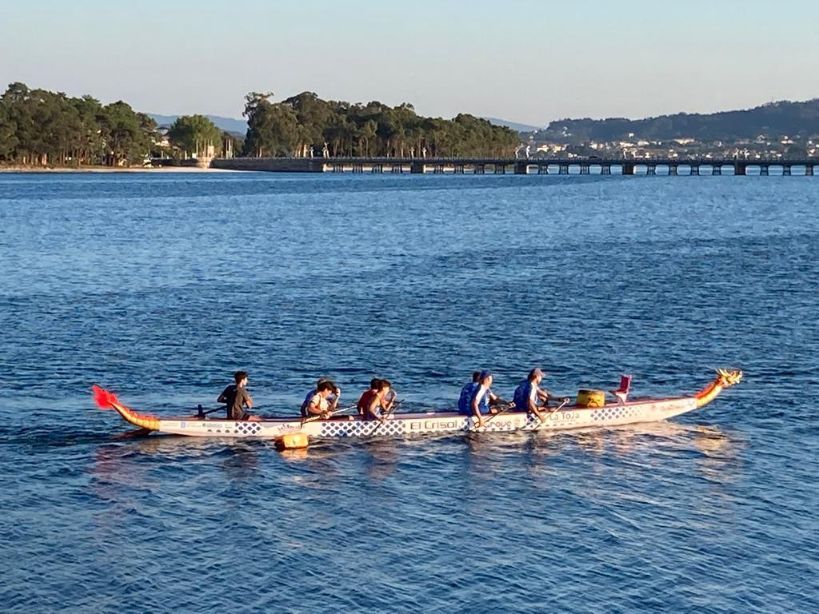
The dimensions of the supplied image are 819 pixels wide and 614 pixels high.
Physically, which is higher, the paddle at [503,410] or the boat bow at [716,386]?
the boat bow at [716,386]

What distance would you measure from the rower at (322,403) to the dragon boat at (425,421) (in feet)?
0.84

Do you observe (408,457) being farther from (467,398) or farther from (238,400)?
(238,400)

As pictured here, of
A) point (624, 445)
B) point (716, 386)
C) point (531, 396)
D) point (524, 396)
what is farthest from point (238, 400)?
point (716, 386)

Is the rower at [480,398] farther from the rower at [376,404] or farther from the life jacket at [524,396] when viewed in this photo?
the rower at [376,404]

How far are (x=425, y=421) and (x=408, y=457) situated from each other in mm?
2569

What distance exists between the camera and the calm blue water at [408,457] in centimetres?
2914

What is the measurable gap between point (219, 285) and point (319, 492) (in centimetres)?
4825

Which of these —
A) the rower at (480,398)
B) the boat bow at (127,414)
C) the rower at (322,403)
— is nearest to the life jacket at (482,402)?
the rower at (480,398)

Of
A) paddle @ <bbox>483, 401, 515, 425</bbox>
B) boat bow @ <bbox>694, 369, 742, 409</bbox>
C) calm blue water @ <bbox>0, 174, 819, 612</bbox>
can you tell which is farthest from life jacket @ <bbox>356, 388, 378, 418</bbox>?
boat bow @ <bbox>694, 369, 742, 409</bbox>

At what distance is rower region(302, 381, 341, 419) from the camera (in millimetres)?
40312

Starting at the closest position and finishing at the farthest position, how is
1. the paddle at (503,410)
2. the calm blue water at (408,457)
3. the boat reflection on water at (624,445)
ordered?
the calm blue water at (408,457)
the boat reflection on water at (624,445)
the paddle at (503,410)

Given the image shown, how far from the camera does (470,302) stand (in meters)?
73.5

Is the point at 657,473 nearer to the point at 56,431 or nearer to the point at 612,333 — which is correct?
the point at 56,431

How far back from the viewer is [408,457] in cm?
3881
